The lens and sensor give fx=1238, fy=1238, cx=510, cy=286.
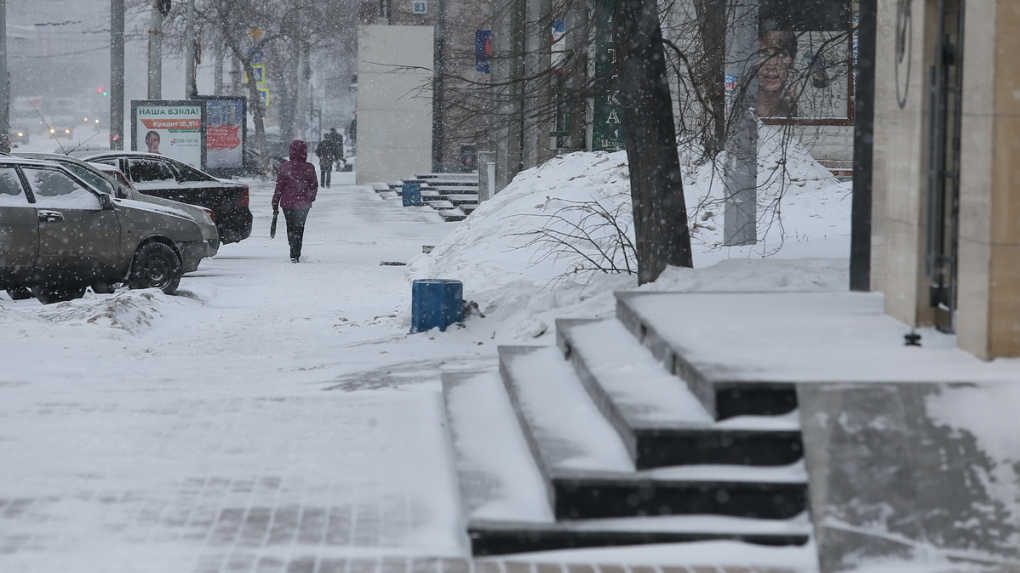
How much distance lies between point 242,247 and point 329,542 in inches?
622

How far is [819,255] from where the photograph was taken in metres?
11.8

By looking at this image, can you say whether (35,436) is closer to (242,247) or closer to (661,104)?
(661,104)

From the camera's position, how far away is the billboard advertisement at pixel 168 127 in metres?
25.6

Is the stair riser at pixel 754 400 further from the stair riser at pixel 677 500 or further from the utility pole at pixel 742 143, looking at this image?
the utility pole at pixel 742 143

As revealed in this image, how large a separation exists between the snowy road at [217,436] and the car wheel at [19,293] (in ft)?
2.68

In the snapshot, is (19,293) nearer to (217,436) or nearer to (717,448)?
(217,436)

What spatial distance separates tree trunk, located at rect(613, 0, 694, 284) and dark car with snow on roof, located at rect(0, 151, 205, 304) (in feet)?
19.5

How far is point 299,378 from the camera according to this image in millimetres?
8648

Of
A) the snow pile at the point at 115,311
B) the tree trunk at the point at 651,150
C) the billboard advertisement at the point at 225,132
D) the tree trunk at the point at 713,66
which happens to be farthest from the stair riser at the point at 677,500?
the billboard advertisement at the point at 225,132

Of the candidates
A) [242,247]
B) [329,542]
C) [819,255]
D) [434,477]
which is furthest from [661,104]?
[242,247]

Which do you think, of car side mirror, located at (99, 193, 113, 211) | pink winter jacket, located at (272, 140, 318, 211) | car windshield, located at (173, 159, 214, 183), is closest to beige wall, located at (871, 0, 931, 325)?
car side mirror, located at (99, 193, 113, 211)

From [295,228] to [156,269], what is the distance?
3948 mm

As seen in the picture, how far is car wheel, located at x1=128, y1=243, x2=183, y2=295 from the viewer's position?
44.5ft

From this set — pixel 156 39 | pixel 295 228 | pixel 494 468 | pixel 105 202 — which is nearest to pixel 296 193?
pixel 295 228
